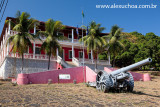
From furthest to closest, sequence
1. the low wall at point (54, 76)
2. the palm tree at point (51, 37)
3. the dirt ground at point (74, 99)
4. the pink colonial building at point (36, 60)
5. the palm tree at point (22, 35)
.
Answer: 1. the palm tree at point (51, 37)
2. the pink colonial building at point (36, 60)
3. the palm tree at point (22, 35)
4. the low wall at point (54, 76)
5. the dirt ground at point (74, 99)

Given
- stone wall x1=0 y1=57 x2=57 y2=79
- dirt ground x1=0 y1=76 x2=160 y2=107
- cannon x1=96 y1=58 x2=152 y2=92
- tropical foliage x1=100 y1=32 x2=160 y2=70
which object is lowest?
dirt ground x1=0 y1=76 x2=160 y2=107

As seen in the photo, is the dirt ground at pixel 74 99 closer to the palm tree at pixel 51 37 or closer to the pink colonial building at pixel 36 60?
the pink colonial building at pixel 36 60

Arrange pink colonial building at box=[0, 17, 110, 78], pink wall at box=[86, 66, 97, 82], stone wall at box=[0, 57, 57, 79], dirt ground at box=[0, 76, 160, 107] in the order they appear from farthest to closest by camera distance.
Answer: pink colonial building at box=[0, 17, 110, 78] → stone wall at box=[0, 57, 57, 79] → pink wall at box=[86, 66, 97, 82] → dirt ground at box=[0, 76, 160, 107]

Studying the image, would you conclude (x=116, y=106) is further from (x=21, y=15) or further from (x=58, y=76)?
(x=21, y=15)

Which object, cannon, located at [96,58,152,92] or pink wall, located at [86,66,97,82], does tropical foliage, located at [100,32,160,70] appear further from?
cannon, located at [96,58,152,92]

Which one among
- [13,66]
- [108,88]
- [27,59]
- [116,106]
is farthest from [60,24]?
[116,106]

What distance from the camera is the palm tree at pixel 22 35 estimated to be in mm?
17125

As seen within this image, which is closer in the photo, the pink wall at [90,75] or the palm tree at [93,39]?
the pink wall at [90,75]

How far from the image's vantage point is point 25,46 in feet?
57.8

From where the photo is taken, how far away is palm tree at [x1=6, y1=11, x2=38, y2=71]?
17.1 m

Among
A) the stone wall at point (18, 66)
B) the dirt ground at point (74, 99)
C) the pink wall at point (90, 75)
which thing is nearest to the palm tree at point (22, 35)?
the stone wall at point (18, 66)

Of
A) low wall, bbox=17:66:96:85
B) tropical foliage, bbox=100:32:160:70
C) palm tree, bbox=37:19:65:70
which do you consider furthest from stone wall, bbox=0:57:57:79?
tropical foliage, bbox=100:32:160:70

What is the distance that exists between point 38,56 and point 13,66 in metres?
3.39

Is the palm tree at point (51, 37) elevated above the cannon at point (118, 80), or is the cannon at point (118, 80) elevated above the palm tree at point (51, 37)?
the palm tree at point (51, 37)
